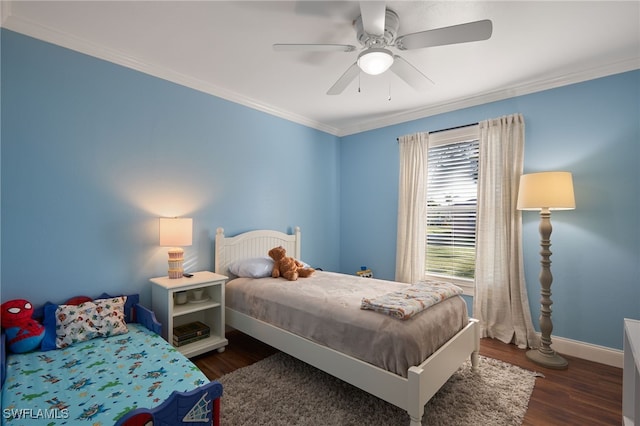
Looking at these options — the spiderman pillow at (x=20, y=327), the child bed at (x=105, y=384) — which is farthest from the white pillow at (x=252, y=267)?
the spiderman pillow at (x=20, y=327)

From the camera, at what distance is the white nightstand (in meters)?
2.53

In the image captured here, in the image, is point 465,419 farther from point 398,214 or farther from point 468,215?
point 398,214

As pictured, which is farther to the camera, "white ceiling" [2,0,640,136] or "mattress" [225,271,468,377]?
"white ceiling" [2,0,640,136]

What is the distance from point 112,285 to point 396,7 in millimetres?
3104

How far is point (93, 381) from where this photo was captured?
1.63 m

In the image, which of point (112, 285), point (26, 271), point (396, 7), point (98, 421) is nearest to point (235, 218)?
point (112, 285)

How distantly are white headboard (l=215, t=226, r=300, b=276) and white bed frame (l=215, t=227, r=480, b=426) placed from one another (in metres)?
0.01

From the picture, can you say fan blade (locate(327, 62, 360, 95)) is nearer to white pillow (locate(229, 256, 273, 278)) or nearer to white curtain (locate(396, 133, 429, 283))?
white curtain (locate(396, 133, 429, 283))

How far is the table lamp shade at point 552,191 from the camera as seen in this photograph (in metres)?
2.55

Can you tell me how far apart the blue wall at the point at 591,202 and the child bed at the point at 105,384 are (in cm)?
320

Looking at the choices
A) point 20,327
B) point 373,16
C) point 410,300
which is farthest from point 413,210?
point 20,327

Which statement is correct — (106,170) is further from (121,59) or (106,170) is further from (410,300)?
(410,300)

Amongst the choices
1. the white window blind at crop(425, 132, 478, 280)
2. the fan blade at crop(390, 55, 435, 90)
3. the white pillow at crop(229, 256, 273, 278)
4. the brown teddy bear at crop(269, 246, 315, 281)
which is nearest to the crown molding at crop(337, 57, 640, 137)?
the white window blind at crop(425, 132, 478, 280)

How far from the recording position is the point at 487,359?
8.93ft
